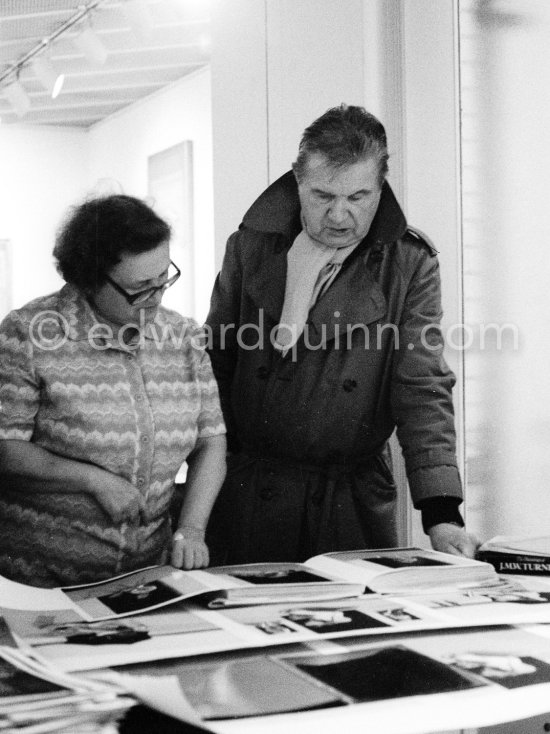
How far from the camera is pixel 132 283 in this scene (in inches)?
58.1

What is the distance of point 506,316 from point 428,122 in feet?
1.90

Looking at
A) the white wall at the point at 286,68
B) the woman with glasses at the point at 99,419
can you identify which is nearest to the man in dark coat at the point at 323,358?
the woman with glasses at the point at 99,419

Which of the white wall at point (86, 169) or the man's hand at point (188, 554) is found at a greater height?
the white wall at point (86, 169)

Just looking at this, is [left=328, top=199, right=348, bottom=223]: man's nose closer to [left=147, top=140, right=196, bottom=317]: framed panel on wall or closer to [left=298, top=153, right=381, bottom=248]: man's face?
[left=298, top=153, right=381, bottom=248]: man's face

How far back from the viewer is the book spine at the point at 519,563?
1.31 metres

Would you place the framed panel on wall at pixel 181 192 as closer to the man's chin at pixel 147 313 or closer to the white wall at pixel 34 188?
the white wall at pixel 34 188

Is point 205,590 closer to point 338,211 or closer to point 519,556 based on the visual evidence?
point 519,556

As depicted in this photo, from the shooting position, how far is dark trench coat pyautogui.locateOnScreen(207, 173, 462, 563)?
68.1 inches

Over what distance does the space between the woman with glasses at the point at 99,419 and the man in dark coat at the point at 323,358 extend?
A: 0.84 ft

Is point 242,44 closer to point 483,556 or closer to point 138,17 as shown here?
point 138,17

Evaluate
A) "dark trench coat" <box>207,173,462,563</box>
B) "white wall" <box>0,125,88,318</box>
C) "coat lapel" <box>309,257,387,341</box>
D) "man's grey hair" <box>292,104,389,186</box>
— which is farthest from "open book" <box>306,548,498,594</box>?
"white wall" <box>0,125,88,318</box>

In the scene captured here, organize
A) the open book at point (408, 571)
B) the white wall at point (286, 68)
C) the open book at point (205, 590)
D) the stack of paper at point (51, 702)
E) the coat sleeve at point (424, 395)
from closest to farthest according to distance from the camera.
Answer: the stack of paper at point (51, 702) < the open book at point (205, 590) < the open book at point (408, 571) < the coat sleeve at point (424, 395) < the white wall at point (286, 68)

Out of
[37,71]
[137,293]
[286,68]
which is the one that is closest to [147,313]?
[137,293]

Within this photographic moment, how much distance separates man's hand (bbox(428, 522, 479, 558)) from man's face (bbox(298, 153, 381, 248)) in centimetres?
54
